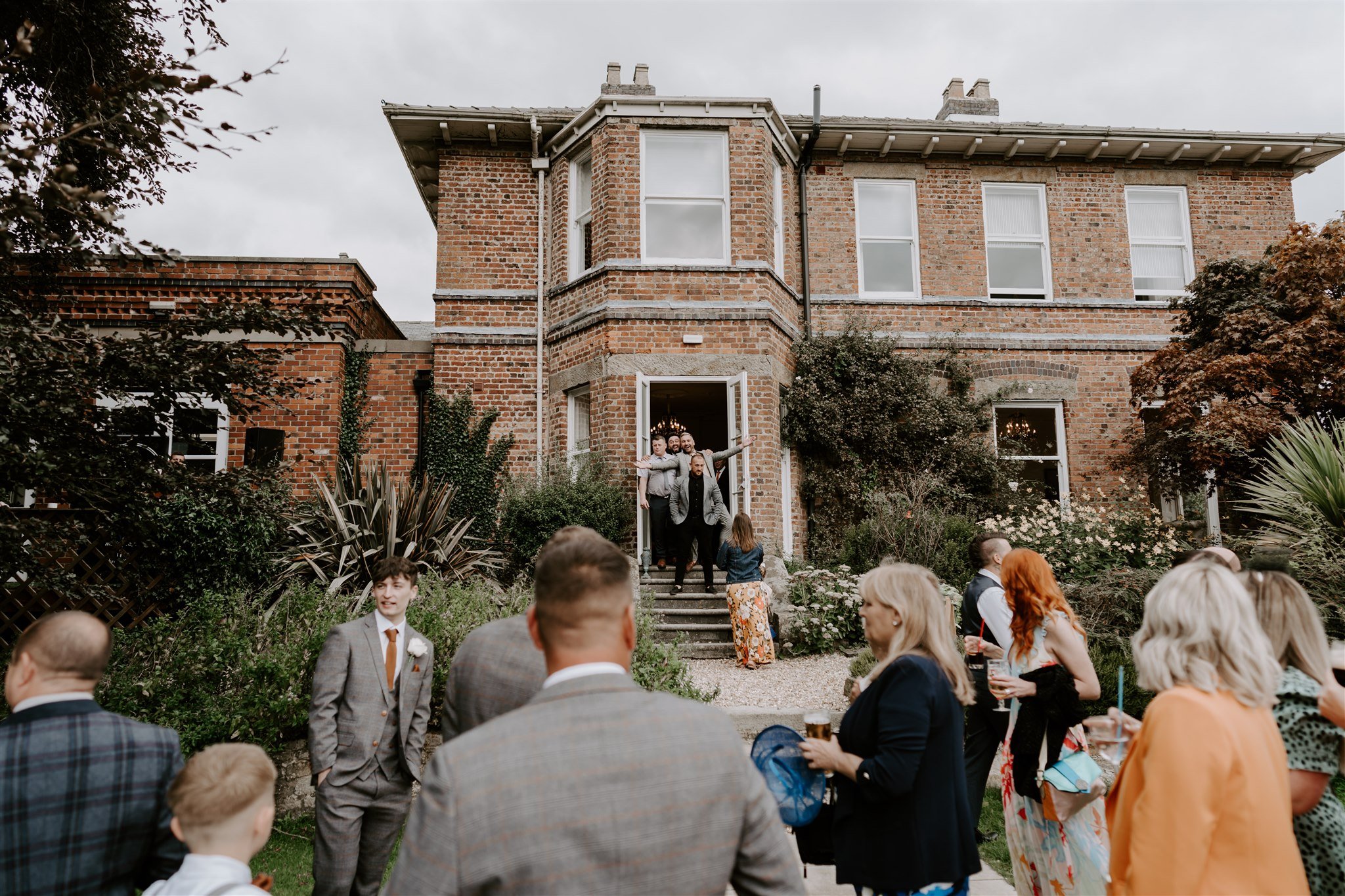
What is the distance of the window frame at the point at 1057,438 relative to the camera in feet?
42.7

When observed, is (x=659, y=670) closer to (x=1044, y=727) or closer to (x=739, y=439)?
(x=1044, y=727)

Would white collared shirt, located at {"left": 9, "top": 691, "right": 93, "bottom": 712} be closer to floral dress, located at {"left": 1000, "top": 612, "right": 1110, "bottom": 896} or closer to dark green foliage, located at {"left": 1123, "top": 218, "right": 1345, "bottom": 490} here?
floral dress, located at {"left": 1000, "top": 612, "right": 1110, "bottom": 896}

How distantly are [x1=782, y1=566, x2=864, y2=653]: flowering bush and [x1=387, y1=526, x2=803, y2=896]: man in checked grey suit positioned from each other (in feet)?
24.6

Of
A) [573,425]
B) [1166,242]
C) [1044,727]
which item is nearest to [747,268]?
[573,425]

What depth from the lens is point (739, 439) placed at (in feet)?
36.9

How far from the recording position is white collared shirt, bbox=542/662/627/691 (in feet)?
5.29

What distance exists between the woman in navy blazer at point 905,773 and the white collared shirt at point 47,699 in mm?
2293

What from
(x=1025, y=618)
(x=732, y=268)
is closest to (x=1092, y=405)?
(x=732, y=268)

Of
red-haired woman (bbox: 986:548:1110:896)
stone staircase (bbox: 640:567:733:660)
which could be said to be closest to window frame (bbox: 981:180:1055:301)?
stone staircase (bbox: 640:567:733:660)

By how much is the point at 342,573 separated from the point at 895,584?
6.93m

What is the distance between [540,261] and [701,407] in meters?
4.86

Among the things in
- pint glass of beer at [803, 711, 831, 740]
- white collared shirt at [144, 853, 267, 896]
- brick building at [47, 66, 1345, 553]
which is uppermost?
brick building at [47, 66, 1345, 553]

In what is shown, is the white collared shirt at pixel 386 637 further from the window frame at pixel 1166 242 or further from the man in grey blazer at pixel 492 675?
the window frame at pixel 1166 242

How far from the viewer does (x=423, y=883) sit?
54.9 inches
